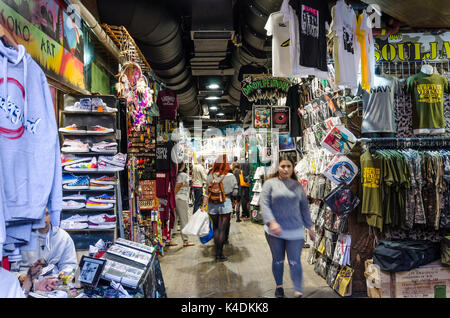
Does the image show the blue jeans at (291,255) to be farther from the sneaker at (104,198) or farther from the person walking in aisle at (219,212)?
the person walking in aisle at (219,212)

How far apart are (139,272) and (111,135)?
2.01 m

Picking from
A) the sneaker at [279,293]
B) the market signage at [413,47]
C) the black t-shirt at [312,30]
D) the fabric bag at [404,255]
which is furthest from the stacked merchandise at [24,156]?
the market signage at [413,47]

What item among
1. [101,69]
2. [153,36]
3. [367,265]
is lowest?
[367,265]

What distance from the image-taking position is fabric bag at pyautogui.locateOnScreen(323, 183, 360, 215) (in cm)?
406

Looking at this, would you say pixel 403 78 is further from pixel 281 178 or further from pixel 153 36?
pixel 153 36

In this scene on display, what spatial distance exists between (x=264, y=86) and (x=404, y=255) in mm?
3779

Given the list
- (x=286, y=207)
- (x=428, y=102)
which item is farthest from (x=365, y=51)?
(x=286, y=207)

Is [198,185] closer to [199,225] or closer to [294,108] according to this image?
[199,225]

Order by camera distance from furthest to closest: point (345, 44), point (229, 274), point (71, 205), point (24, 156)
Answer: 1. point (229, 274)
2. point (345, 44)
3. point (71, 205)
4. point (24, 156)

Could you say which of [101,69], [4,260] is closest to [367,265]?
[4,260]

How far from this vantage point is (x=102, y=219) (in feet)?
12.0

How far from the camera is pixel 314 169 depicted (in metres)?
5.26

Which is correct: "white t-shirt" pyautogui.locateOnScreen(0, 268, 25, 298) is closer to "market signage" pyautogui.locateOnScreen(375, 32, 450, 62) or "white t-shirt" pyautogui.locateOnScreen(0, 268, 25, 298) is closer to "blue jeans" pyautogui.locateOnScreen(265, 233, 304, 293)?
"blue jeans" pyautogui.locateOnScreen(265, 233, 304, 293)

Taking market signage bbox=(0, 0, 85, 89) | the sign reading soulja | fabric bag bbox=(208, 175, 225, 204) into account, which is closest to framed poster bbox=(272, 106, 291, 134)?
the sign reading soulja
